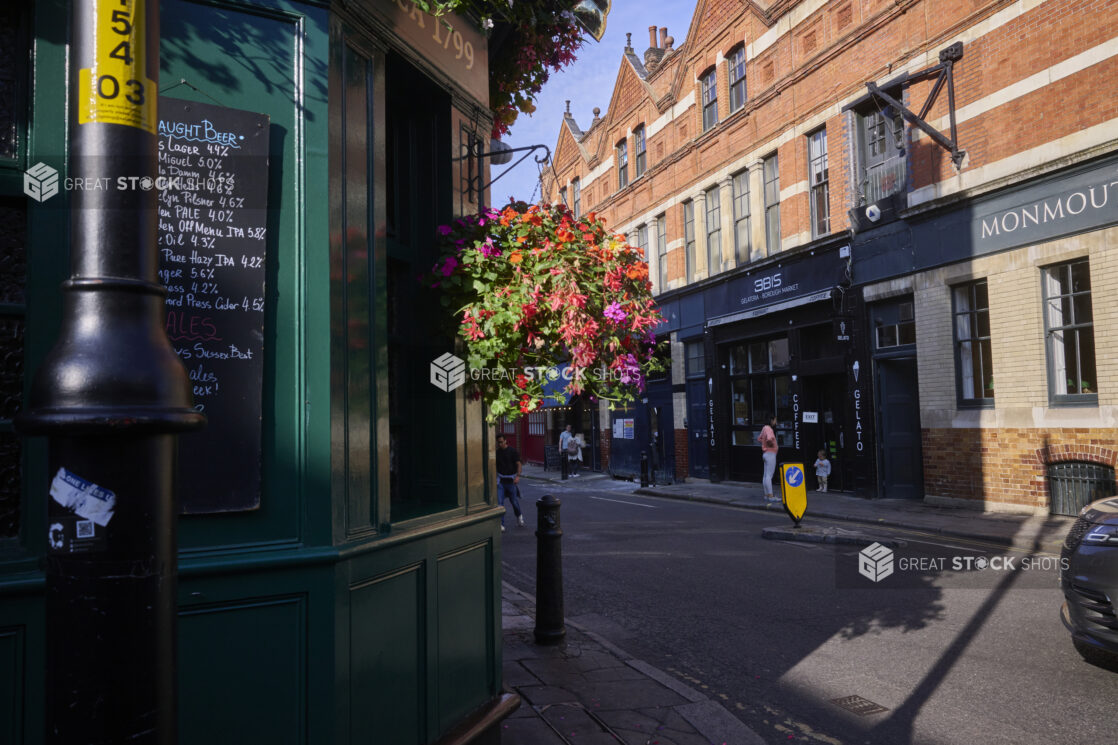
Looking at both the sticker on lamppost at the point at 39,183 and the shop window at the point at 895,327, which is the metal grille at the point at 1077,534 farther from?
the shop window at the point at 895,327

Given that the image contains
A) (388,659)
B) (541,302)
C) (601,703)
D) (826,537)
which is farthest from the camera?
(826,537)

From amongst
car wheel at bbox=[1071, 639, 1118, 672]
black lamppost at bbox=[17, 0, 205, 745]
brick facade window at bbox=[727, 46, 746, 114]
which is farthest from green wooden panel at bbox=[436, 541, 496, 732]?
brick facade window at bbox=[727, 46, 746, 114]

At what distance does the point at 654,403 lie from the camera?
2533cm

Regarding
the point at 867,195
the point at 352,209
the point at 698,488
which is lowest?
the point at 698,488

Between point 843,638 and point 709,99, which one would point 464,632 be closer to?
point 843,638

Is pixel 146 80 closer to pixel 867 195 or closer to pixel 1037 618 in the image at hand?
pixel 1037 618

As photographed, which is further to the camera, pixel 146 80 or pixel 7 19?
pixel 7 19

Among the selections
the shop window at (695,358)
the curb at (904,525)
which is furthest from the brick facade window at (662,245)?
the curb at (904,525)

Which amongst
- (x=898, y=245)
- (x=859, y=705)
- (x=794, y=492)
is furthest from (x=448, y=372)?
(x=898, y=245)

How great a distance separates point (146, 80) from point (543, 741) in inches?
151

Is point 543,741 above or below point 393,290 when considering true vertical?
below

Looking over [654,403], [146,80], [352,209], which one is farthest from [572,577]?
[654,403]

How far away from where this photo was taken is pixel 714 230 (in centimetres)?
2272

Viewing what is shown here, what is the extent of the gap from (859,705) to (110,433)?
16.0ft
